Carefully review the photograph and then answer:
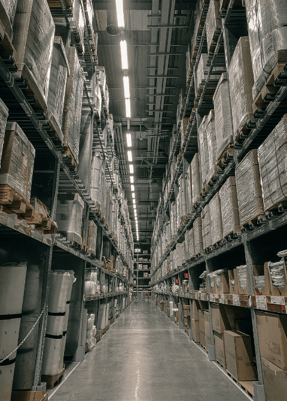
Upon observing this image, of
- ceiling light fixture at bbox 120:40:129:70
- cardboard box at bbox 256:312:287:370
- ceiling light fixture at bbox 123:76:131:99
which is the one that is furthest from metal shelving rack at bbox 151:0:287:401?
ceiling light fixture at bbox 123:76:131:99

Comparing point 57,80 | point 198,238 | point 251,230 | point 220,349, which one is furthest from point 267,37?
point 220,349

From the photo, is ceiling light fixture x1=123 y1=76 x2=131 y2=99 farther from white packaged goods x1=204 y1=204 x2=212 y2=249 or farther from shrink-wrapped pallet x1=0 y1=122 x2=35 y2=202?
shrink-wrapped pallet x1=0 y1=122 x2=35 y2=202

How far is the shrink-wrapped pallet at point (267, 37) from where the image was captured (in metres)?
2.33

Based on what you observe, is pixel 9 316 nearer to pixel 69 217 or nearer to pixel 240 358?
pixel 69 217

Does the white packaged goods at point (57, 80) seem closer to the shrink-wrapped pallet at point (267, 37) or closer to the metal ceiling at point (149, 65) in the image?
the shrink-wrapped pallet at point (267, 37)

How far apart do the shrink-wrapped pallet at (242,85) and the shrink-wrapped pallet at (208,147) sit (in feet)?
3.31

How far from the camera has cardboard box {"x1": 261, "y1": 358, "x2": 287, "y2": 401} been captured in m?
2.28

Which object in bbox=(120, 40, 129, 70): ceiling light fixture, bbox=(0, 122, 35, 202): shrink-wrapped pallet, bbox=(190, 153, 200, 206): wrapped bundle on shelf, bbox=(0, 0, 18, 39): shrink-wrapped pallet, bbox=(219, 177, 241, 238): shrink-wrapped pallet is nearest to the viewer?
bbox=(0, 0, 18, 39): shrink-wrapped pallet

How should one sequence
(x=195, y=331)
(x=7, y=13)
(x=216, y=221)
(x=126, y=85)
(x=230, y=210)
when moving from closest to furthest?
(x=7, y=13)
(x=230, y=210)
(x=216, y=221)
(x=195, y=331)
(x=126, y=85)

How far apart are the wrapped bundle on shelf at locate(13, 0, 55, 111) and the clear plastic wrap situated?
0.28 metres

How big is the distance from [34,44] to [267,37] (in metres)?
2.03

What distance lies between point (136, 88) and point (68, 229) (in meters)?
7.18

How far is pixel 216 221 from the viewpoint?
13.6 ft

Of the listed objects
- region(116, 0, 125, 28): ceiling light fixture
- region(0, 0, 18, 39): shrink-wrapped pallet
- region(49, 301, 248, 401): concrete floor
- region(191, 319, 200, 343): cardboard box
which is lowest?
region(49, 301, 248, 401): concrete floor
